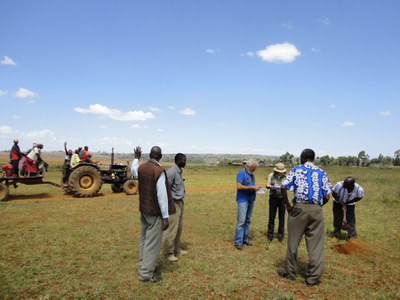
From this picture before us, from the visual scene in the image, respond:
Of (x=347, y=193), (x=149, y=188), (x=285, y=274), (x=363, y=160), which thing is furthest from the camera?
(x=363, y=160)

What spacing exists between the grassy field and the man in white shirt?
0.52m

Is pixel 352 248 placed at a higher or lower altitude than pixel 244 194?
lower

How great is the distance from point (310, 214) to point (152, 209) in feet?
8.30

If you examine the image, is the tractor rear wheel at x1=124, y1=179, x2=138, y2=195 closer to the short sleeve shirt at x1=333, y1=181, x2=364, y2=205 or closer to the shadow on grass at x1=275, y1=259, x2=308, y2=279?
the short sleeve shirt at x1=333, y1=181, x2=364, y2=205

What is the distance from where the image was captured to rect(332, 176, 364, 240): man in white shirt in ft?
24.7


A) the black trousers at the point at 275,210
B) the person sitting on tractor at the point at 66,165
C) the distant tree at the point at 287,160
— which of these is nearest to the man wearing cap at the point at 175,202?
the black trousers at the point at 275,210

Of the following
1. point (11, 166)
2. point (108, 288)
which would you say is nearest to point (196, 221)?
point (108, 288)

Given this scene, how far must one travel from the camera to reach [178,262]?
5.79 metres

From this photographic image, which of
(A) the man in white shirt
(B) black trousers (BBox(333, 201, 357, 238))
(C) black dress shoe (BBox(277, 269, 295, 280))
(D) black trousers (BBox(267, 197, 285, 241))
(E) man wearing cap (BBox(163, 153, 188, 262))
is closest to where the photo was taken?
(C) black dress shoe (BBox(277, 269, 295, 280))

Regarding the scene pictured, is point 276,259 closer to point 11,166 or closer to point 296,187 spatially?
point 296,187

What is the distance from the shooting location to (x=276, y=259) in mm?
6160

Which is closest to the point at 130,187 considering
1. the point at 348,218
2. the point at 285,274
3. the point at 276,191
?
the point at 276,191

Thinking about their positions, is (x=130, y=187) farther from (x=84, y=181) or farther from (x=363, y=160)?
(x=363, y=160)

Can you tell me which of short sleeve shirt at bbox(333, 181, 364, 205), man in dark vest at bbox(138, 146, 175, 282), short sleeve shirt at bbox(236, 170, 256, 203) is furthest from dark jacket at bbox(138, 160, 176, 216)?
short sleeve shirt at bbox(333, 181, 364, 205)
